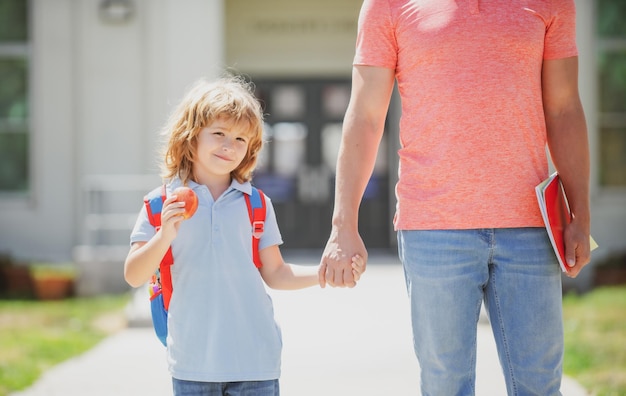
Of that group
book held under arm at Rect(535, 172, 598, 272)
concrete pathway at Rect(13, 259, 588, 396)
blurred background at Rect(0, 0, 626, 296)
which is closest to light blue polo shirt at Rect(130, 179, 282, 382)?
book held under arm at Rect(535, 172, 598, 272)

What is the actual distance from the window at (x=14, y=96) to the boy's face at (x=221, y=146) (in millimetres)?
9924

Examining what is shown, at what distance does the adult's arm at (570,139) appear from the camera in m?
2.79

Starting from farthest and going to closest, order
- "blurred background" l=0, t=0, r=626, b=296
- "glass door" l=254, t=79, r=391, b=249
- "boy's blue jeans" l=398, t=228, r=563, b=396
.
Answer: "glass door" l=254, t=79, r=391, b=249 < "blurred background" l=0, t=0, r=626, b=296 < "boy's blue jeans" l=398, t=228, r=563, b=396

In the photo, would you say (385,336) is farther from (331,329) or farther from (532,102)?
(532,102)

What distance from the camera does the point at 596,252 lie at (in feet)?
37.7

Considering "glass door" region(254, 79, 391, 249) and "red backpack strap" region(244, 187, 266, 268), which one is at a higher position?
"red backpack strap" region(244, 187, 266, 268)

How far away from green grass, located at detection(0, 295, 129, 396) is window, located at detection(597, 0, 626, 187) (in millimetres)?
7011

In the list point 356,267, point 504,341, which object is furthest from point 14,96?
point 504,341

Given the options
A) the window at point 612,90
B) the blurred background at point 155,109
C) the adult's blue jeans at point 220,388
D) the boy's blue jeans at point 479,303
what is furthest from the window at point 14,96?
the boy's blue jeans at point 479,303

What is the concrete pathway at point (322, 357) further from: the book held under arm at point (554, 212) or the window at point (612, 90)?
the window at point (612, 90)

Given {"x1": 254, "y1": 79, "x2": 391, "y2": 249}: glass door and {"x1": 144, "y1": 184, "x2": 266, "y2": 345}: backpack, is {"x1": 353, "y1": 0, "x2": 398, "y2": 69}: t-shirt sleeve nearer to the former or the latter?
{"x1": 144, "y1": 184, "x2": 266, "y2": 345}: backpack

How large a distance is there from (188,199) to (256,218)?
321 millimetres

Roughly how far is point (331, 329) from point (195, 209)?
4852mm

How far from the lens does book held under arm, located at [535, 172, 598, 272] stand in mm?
2674
